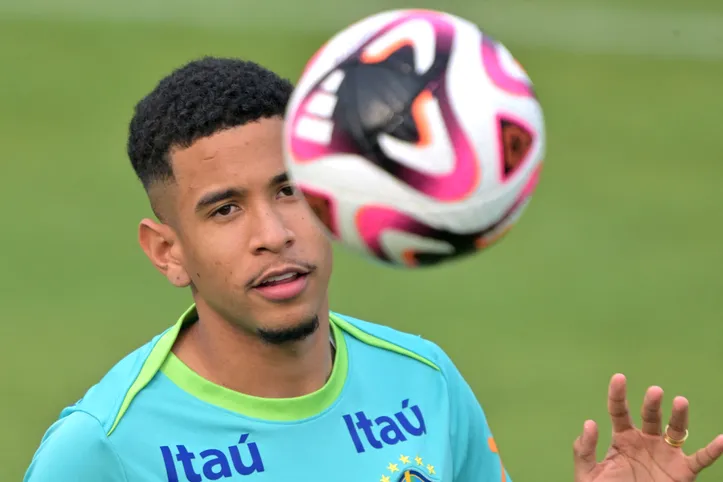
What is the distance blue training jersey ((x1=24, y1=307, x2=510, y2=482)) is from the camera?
3766mm

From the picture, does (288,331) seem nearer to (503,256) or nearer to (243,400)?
(243,400)

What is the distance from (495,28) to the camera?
16.5 metres

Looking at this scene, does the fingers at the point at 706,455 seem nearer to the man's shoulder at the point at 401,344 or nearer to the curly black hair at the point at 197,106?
the man's shoulder at the point at 401,344

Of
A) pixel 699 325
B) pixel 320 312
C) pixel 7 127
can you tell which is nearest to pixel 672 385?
pixel 699 325

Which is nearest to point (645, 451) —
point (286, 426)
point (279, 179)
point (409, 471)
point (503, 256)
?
point (409, 471)

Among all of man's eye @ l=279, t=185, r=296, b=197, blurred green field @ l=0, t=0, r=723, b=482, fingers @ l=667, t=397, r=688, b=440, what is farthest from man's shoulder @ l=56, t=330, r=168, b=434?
blurred green field @ l=0, t=0, r=723, b=482

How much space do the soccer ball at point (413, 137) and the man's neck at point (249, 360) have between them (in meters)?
0.62

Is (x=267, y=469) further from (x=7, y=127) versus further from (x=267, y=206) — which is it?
(x=7, y=127)

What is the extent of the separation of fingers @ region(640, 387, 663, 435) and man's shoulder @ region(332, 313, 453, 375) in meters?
0.65

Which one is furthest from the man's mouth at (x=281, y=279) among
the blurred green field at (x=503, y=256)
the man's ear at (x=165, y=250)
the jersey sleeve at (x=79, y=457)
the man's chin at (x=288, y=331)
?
the blurred green field at (x=503, y=256)

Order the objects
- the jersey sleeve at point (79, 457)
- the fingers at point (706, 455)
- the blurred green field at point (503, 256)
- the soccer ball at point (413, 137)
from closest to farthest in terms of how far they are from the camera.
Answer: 1. the soccer ball at point (413, 137)
2. the jersey sleeve at point (79, 457)
3. the fingers at point (706, 455)
4. the blurred green field at point (503, 256)

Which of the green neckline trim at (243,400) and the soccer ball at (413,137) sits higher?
the soccer ball at (413,137)

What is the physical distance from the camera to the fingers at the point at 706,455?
165 inches

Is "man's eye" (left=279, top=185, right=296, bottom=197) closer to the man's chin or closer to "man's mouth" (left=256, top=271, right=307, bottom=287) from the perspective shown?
"man's mouth" (left=256, top=271, right=307, bottom=287)
